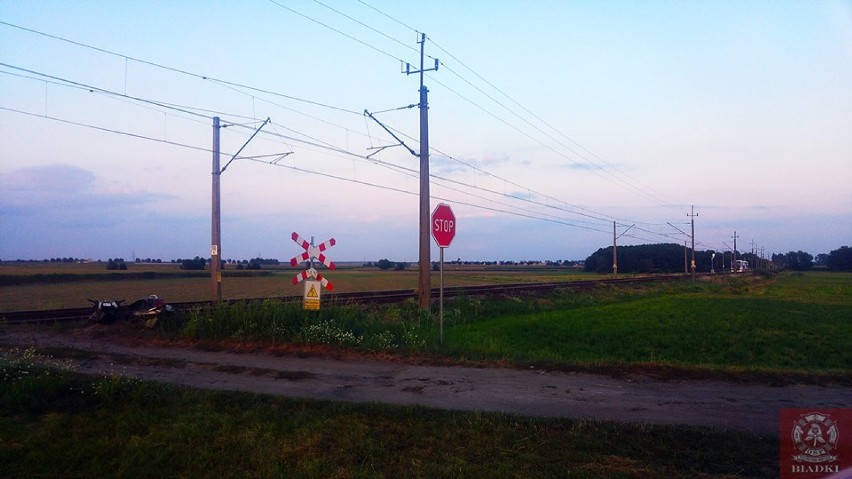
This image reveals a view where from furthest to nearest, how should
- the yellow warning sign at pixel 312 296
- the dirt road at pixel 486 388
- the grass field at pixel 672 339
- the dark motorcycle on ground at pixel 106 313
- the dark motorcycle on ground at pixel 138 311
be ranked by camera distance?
the dark motorcycle on ground at pixel 106 313 < the dark motorcycle on ground at pixel 138 311 < the yellow warning sign at pixel 312 296 < the grass field at pixel 672 339 < the dirt road at pixel 486 388

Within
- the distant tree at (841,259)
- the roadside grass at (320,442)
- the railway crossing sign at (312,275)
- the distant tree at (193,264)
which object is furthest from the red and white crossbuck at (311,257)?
the distant tree at (841,259)

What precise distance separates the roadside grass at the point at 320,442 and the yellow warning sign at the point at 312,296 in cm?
772

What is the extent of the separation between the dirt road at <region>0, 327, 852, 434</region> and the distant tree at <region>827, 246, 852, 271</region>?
170942 millimetres

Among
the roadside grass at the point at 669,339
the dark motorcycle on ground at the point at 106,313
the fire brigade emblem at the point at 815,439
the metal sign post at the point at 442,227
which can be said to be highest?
the metal sign post at the point at 442,227

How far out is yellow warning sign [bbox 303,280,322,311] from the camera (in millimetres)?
17375

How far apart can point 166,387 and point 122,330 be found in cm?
902

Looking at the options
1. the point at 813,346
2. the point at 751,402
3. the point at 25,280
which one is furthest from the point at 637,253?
the point at 751,402

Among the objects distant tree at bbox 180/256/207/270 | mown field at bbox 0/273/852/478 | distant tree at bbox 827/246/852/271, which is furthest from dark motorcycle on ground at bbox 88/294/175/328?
distant tree at bbox 827/246/852/271

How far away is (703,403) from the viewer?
33.2ft

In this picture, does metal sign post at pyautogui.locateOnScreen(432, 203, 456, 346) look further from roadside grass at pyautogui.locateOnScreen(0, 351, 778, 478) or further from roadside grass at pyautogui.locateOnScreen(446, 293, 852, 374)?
Answer: roadside grass at pyautogui.locateOnScreen(0, 351, 778, 478)

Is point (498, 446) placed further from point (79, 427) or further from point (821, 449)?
point (79, 427)

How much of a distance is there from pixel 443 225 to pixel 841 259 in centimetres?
17400

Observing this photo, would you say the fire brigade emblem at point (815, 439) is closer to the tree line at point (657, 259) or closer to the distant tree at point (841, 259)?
the tree line at point (657, 259)

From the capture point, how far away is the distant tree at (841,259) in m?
156
